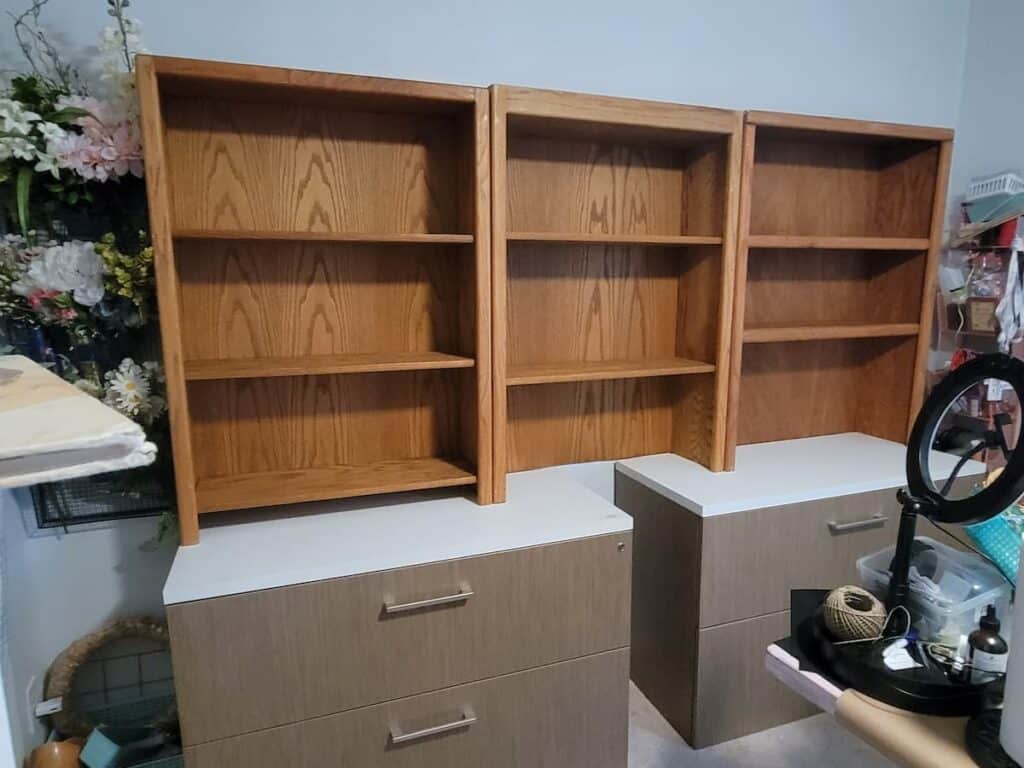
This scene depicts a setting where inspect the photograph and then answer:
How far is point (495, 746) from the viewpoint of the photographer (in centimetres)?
155

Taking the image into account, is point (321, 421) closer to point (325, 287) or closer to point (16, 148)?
point (325, 287)

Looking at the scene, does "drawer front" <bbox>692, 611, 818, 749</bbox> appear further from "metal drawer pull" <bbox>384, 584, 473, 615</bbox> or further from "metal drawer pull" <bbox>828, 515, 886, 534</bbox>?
"metal drawer pull" <bbox>384, 584, 473, 615</bbox>

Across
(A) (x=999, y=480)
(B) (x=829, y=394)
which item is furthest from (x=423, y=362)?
(B) (x=829, y=394)

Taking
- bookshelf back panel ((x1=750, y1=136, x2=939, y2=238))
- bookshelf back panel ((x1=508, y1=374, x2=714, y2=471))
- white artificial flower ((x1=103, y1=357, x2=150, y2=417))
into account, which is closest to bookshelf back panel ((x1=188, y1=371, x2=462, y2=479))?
white artificial flower ((x1=103, y1=357, x2=150, y2=417))

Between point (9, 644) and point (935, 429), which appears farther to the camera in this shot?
point (9, 644)

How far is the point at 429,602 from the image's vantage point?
4.69ft

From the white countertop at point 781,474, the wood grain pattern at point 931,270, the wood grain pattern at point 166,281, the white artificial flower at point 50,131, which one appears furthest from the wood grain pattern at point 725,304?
the white artificial flower at point 50,131

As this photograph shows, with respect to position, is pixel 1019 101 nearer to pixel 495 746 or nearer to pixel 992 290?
pixel 992 290

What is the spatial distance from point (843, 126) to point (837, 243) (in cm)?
35

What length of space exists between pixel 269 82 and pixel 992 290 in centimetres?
231

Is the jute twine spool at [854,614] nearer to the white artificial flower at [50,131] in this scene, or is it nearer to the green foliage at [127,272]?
the green foliage at [127,272]

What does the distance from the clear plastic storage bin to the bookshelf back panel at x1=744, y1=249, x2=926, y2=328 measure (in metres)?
1.28

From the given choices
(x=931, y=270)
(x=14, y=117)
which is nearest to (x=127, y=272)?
(x=14, y=117)

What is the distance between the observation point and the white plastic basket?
211cm
